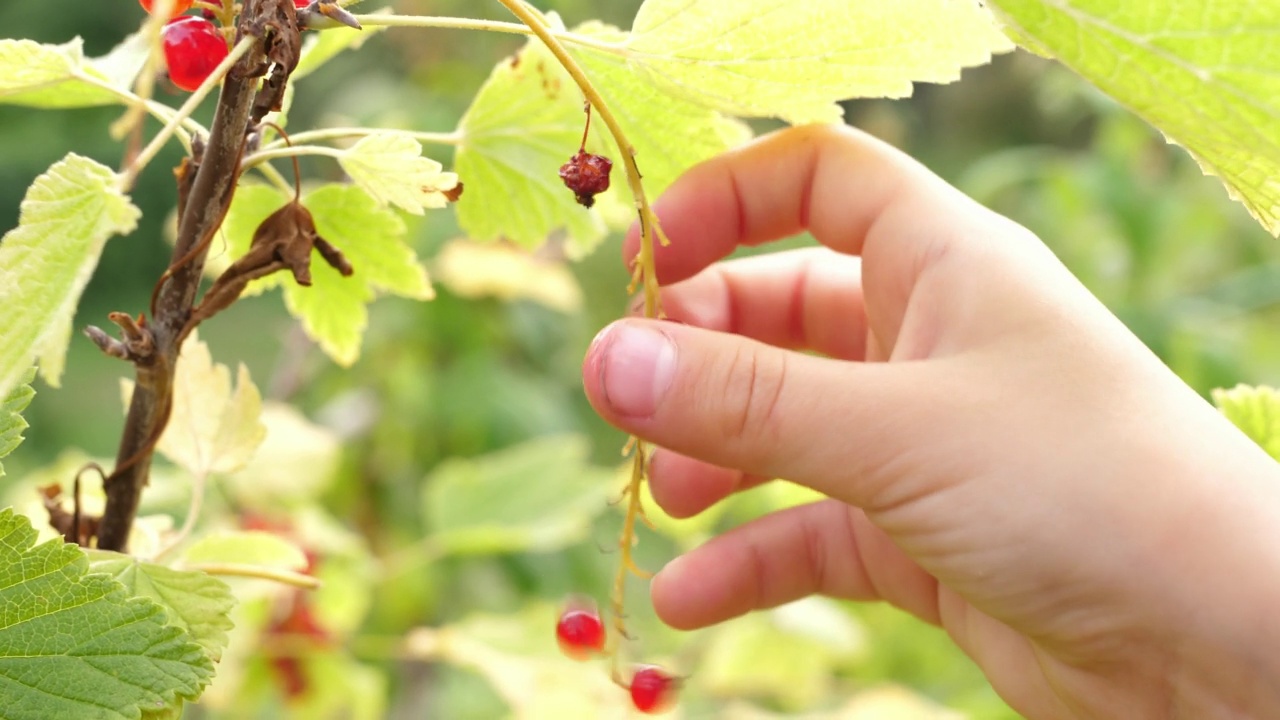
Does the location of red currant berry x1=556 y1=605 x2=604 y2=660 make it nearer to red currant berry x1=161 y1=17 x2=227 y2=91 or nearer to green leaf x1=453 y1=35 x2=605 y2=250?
green leaf x1=453 y1=35 x2=605 y2=250

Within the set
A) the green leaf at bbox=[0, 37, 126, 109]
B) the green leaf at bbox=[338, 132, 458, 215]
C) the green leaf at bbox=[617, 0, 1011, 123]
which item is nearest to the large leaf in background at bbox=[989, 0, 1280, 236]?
the green leaf at bbox=[617, 0, 1011, 123]

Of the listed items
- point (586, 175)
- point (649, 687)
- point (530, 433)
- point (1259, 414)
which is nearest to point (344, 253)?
point (586, 175)

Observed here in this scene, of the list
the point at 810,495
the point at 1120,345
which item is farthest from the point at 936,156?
the point at 1120,345

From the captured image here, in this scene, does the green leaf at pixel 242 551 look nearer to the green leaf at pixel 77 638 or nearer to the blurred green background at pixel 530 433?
the green leaf at pixel 77 638

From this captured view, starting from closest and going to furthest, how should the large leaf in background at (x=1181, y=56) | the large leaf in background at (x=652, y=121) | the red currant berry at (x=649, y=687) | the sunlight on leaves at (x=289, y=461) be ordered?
the large leaf in background at (x=1181, y=56)
the large leaf in background at (x=652, y=121)
the red currant berry at (x=649, y=687)
the sunlight on leaves at (x=289, y=461)

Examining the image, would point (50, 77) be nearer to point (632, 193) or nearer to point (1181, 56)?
point (632, 193)

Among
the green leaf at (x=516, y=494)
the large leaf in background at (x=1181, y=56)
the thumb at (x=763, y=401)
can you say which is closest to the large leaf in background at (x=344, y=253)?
the thumb at (x=763, y=401)
